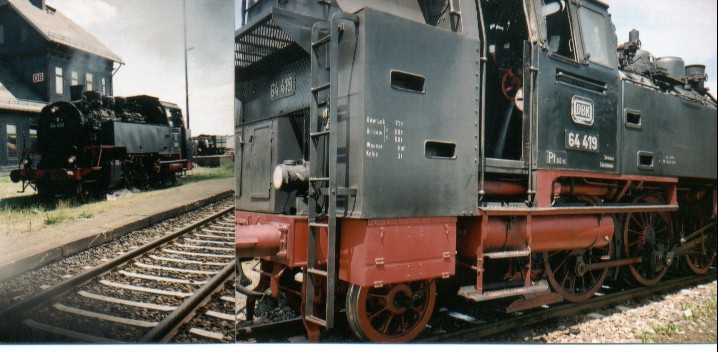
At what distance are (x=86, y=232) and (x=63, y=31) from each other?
143 centimetres

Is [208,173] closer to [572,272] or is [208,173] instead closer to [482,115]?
[482,115]

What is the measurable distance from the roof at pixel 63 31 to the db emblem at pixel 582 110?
3.95 m

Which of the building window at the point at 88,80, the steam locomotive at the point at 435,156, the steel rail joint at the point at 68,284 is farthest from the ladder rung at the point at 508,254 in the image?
the building window at the point at 88,80

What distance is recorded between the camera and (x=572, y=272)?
16.9ft

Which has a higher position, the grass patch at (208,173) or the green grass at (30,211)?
the grass patch at (208,173)

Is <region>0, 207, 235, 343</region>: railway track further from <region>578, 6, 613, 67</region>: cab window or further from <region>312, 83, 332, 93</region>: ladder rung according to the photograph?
<region>578, 6, 613, 67</region>: cab window

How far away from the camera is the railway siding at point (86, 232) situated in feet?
10.5

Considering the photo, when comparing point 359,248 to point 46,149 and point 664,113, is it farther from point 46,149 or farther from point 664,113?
point 664,113

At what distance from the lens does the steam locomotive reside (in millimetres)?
3355

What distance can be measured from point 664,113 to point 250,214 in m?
5.07

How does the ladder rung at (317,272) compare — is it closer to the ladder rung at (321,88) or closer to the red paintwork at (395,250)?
the red paintwork at (395,250)

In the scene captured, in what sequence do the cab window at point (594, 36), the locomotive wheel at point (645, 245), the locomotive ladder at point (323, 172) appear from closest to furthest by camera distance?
the locomotive ladder at point (323, 172), the cab window at point (594, 36), the locomotive wheel at point (645, 245)

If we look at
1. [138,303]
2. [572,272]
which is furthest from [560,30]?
[138,303]
